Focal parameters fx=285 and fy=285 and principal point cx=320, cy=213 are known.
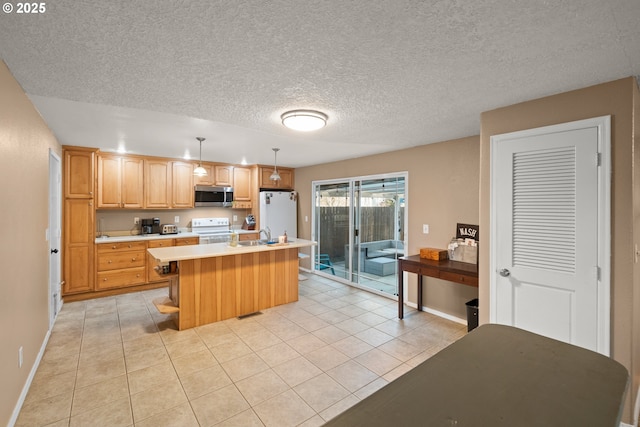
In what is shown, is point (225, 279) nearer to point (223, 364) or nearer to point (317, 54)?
point (223, 364)

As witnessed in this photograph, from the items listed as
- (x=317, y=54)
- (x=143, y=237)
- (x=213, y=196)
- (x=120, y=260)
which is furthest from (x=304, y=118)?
(x=120, y=260)

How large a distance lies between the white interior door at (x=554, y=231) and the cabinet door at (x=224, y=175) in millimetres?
5051

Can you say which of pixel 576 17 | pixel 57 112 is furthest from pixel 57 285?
pixel 576 17

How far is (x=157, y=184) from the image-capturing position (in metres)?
5.32

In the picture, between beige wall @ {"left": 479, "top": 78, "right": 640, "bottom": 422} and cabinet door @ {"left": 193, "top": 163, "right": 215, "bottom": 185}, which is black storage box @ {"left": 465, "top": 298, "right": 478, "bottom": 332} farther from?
cabinet door @ {"left": 193, "top": 163, "right": 215, "bottom": 185}

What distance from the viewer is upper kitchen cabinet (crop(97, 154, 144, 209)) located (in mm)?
4785

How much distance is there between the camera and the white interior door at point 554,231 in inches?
77.7

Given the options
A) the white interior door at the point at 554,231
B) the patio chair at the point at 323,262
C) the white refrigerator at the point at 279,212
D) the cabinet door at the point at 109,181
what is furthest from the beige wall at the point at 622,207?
the cabinet door at the point at 109,181

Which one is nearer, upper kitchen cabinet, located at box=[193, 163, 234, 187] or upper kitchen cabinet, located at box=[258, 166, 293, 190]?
upper kitchen cabinet, located at box=[193, 163, 234, 187]

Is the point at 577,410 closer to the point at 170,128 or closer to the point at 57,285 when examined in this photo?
the point at 170,128

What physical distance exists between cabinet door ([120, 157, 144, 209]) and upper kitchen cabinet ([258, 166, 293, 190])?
222 centimetres

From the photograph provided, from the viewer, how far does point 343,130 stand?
123 inches

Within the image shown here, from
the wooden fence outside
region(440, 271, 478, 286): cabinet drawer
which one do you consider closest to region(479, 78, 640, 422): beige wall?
region(440, 271, 478, 286): cabinet drawer

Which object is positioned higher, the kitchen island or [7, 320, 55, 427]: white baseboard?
the kitchen island
